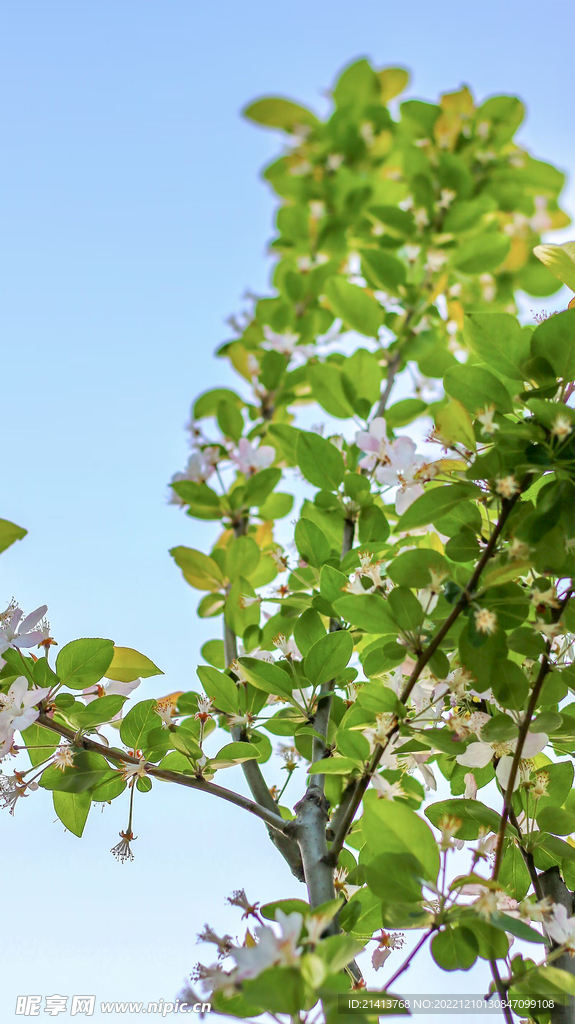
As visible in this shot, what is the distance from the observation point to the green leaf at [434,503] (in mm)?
683

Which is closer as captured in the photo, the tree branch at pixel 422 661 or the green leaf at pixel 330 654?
the tree branch at pixel 422 661

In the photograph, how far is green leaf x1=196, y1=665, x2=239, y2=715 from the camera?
2.70 feet

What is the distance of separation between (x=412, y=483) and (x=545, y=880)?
1.34 feet

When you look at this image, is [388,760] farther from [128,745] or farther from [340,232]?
[340,232]

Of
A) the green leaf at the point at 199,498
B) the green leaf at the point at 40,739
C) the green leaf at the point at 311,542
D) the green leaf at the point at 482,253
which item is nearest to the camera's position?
the green leaf at the point at 40,739

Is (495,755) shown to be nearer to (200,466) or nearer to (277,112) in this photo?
(200,466)

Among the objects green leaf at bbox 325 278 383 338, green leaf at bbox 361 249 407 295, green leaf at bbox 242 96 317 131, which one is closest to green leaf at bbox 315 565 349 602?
green leaf at bbox 325 278 383 338

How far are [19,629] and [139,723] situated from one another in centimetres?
16

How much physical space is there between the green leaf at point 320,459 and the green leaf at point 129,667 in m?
0.33

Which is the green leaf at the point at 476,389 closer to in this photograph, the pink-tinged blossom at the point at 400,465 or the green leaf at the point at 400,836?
the pink-tinged blossom at the point at 400,465

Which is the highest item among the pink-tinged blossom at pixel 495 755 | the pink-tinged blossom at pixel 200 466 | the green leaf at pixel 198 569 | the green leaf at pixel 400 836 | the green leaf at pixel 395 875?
the pink-tinged blossom at pixel 200 466

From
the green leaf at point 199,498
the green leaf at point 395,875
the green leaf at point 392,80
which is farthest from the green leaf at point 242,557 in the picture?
the green leaf at point 392,80

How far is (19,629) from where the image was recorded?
0.75m

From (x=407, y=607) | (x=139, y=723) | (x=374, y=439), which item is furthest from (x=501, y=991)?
(x=374, y=439)
